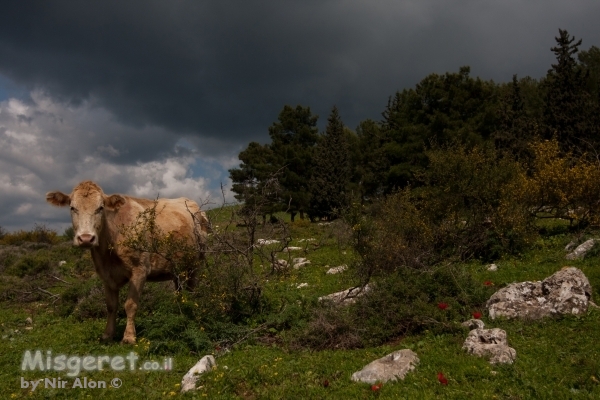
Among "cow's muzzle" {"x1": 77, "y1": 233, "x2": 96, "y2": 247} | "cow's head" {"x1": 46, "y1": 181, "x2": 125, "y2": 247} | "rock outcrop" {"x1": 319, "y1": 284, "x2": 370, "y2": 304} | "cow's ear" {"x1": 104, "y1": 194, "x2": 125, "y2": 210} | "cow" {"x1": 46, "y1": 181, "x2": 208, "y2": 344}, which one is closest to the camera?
"cow's muzzle" {"x1": 77, "y1": 233, "x2": 96, "y2": 247}

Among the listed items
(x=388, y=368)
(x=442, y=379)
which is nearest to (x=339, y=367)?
(x=388, y=368)

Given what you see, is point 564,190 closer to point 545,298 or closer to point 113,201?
point 545,298

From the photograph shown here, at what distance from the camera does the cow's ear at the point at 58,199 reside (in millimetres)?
9336

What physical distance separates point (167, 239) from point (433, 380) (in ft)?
19.2

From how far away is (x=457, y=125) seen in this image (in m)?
39.7

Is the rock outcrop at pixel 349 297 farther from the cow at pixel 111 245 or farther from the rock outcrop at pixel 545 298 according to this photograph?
the cow at pixel 111 245

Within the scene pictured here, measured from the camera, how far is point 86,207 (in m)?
8.84

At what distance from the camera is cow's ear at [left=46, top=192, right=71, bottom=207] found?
30.6 ft

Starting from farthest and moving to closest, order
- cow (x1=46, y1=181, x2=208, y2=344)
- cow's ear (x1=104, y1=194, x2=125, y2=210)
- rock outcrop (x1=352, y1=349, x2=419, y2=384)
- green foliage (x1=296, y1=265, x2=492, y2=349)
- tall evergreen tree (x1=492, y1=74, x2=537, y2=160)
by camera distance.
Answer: tall evergreen tree (x1=492, y1=74, x2=537, y2=160) < cow's ear (x1=104, y1=194, x2=125, y2=210) < cow (x1=46, y1=181, x2=208, y2=344) < green foliage (x1=296, y1=265, x2=492, y2=349) < rock outcrop (x1=352, y1=349, x2=419, y2=384)

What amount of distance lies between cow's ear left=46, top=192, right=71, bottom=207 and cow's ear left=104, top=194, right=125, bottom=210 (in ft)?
2.42

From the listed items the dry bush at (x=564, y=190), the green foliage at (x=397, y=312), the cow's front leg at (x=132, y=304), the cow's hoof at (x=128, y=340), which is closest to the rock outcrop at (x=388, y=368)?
the green foliage at (x=397, y=312)

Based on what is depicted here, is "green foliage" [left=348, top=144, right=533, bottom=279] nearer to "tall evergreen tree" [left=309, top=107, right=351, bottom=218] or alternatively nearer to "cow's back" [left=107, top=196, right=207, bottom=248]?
"cow's back" [left=107, top=196, right=207, bottom=248]

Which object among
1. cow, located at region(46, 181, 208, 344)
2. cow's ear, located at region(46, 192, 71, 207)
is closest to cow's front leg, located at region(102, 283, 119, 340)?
cow, located at region(46, 181, 208, 344)

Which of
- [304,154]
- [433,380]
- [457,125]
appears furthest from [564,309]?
[304,154]
